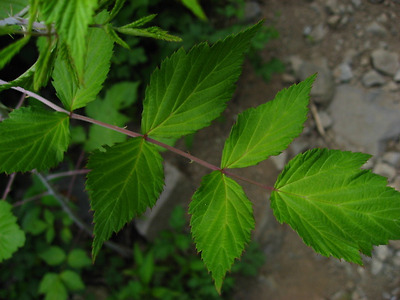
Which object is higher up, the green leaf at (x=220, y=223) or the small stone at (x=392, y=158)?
the green leaf at (x=220, y=223)

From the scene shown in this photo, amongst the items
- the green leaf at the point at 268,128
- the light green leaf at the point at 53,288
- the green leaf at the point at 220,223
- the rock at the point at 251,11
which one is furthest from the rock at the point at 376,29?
the light green leaf at the point at 53,288

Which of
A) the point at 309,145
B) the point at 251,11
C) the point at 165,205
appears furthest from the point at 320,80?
the point at 165,205

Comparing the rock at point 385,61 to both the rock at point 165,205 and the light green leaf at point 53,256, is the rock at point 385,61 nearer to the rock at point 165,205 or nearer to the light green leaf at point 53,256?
the rock at point 165,205

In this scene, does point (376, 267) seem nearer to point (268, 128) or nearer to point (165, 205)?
point (165, 205)

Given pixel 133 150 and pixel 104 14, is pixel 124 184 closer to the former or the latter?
pixel 133 150

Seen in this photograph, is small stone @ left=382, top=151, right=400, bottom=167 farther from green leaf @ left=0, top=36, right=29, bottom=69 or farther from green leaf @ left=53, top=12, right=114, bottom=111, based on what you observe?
green leaf @ left=0, top=36, right=29, bottom=69

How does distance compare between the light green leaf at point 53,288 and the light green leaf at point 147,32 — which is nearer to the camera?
the light green leaf at point 147,32

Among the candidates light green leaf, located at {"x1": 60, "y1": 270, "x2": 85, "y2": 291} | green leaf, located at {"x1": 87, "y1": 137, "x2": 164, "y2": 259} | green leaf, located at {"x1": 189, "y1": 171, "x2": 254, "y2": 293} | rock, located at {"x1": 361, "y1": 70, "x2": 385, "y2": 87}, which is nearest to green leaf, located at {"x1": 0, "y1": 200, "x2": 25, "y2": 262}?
green leaf, located at {"x1": 87, "y1": 137, "x2": 164, "y2": 259}
